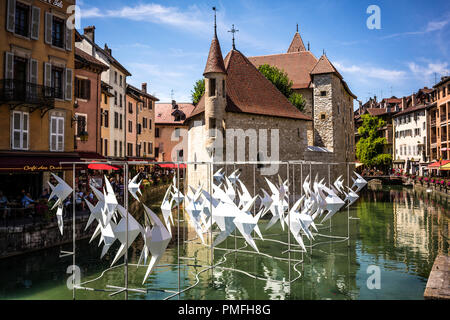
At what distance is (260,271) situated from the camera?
12.5 m

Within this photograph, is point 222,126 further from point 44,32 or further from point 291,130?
point 44,32

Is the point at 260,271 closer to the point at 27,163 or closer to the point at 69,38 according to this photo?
the point at 27,163

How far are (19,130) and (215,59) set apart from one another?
12712 mm

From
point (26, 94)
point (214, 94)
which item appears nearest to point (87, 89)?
Result: point (26, 94)

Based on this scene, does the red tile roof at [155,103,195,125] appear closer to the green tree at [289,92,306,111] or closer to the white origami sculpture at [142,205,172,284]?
the green tree at [289,92,306,111]

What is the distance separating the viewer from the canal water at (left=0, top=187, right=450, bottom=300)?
1035 centimetres

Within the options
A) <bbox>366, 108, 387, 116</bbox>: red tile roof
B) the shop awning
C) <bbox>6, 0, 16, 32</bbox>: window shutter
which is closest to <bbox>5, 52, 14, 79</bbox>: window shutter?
<bbox>6, 0, 16, 32</bbox>: window shutter

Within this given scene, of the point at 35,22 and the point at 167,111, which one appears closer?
the point at 35,22

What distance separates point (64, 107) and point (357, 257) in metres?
16.9

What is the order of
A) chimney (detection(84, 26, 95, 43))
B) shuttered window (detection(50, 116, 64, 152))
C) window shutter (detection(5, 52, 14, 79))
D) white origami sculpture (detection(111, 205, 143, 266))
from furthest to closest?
chimney (detection(84, 26, 95, 43)) < shuttered window (detection(50, 116, 64, 152)) < window shutter (detection(5, 52, 14, 79)) < white origami sculpture (detection(111, 205, 143, 266))

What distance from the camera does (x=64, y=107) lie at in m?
20.6

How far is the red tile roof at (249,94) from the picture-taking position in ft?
87.3

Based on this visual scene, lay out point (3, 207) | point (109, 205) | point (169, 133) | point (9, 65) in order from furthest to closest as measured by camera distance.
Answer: point (169, 133), point (9, 65), point (3, 207), point (109, 205)

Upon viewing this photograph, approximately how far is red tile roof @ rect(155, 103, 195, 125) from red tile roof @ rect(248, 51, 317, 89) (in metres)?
18.1
